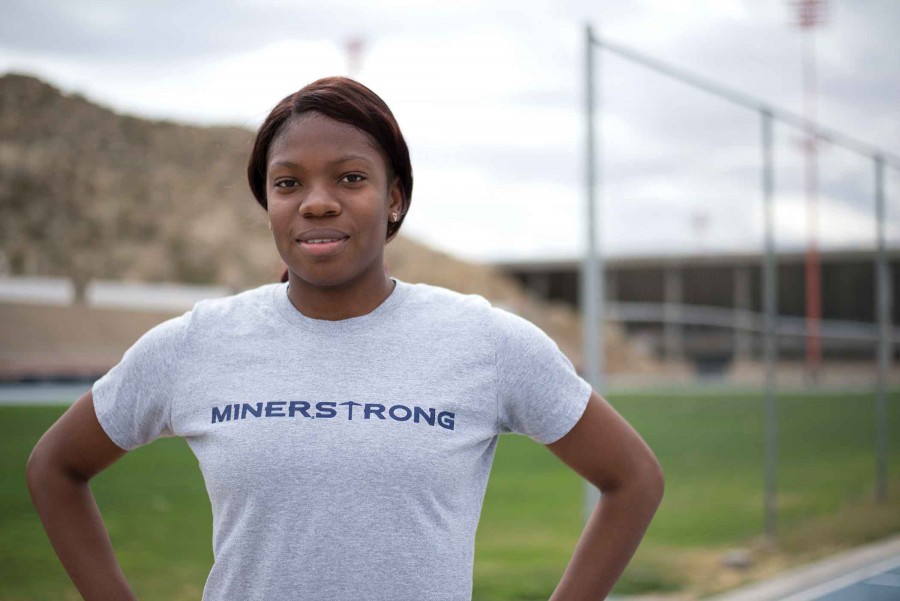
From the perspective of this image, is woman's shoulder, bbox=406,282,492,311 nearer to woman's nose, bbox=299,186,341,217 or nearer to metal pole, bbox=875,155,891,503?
woman's nose, bbox=299,186,341,217

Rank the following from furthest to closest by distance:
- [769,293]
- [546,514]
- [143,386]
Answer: [546,514]
[769,293]
[143,386]

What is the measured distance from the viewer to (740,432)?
16.8 metres

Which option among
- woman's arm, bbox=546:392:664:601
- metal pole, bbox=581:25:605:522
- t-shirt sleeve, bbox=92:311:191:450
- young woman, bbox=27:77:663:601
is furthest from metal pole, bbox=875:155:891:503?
t-shirt sleeve, bbox=92:311:191:450

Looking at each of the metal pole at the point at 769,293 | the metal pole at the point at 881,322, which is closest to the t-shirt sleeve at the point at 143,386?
the metal pole at the point at 769,293

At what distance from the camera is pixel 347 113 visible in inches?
59.7

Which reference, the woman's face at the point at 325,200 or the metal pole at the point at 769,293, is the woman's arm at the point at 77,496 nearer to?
the woman's face at the point at 325,200

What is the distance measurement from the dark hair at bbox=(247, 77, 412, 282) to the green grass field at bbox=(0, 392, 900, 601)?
4.32 m

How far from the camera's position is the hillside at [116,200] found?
5477 mm

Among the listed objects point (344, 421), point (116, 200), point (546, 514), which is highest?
point (116, 200)

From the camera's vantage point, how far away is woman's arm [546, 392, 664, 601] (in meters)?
1.63

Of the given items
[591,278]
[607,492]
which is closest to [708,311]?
[591,278]

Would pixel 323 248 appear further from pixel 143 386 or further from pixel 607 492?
pixel 607 492

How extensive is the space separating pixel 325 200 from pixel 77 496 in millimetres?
652

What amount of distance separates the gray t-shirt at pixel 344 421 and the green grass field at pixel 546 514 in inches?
165
